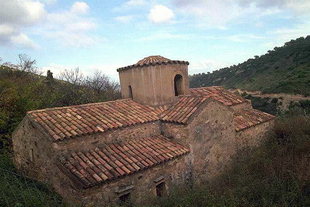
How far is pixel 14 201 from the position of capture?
499 centimetres

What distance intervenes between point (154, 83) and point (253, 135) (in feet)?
19.0

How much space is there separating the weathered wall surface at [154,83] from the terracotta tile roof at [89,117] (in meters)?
0.56

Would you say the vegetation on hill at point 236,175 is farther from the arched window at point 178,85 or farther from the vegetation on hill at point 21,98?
the arched window at point 178,85

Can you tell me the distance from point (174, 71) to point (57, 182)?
6643 mm

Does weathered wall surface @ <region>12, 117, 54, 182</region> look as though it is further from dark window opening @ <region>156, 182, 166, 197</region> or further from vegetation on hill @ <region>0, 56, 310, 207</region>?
dark window opening @ <region>156, 182, 166, 197</region>

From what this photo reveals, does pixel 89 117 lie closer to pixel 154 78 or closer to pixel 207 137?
pixel 154 78

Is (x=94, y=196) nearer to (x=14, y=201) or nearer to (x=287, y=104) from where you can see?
(x=14, y=201)

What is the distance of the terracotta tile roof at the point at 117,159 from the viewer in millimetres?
6903

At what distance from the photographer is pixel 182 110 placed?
9.97 m

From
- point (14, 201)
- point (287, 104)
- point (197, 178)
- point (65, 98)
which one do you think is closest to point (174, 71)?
point (197, 178)

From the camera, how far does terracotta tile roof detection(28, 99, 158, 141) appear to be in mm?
7766

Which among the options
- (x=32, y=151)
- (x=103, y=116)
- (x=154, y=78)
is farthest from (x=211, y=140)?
(x=32, y=151)

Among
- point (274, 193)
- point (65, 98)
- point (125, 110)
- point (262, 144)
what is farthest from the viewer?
point (65, 98)

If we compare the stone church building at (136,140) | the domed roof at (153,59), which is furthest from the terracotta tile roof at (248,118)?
the domed roof at (153,59)
